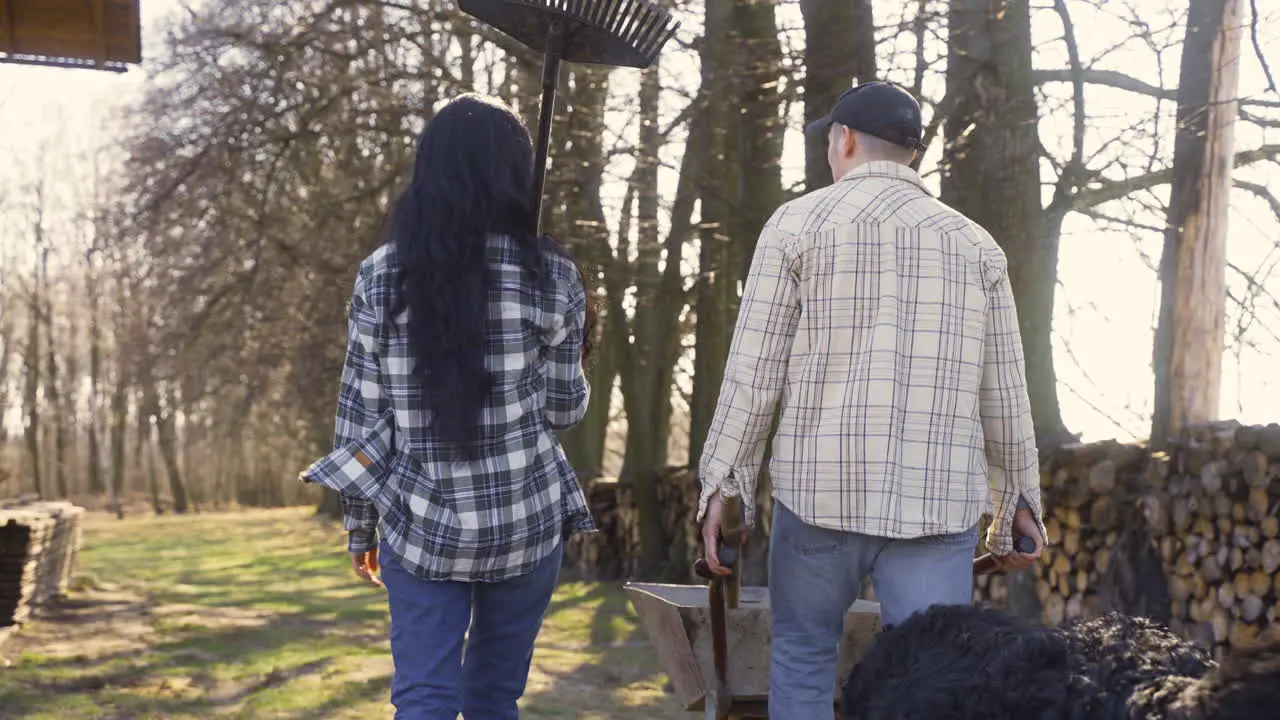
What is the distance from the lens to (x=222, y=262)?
15.0 meters

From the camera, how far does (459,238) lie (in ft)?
10.3

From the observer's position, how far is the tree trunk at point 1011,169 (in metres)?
7.57

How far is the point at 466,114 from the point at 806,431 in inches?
42.1

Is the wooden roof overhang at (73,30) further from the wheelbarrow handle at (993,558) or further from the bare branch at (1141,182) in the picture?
the bare branch at (1141,182)

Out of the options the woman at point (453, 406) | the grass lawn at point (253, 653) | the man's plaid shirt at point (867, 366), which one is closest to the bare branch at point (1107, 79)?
the grass lawn at point (253, 653)

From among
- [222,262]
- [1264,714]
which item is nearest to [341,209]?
[222,262]

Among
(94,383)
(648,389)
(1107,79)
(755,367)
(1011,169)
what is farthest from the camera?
(94,383)

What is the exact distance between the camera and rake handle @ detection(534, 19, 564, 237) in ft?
11.7

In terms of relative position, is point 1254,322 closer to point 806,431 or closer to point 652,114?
point 652,114

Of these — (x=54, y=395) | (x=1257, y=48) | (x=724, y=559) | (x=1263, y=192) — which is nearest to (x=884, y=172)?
(x=724, y=559)

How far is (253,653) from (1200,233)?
5950 mm

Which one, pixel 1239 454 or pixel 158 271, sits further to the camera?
pixel 158 271

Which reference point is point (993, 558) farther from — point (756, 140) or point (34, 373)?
point (34, 373)

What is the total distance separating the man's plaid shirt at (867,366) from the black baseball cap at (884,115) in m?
0.09
